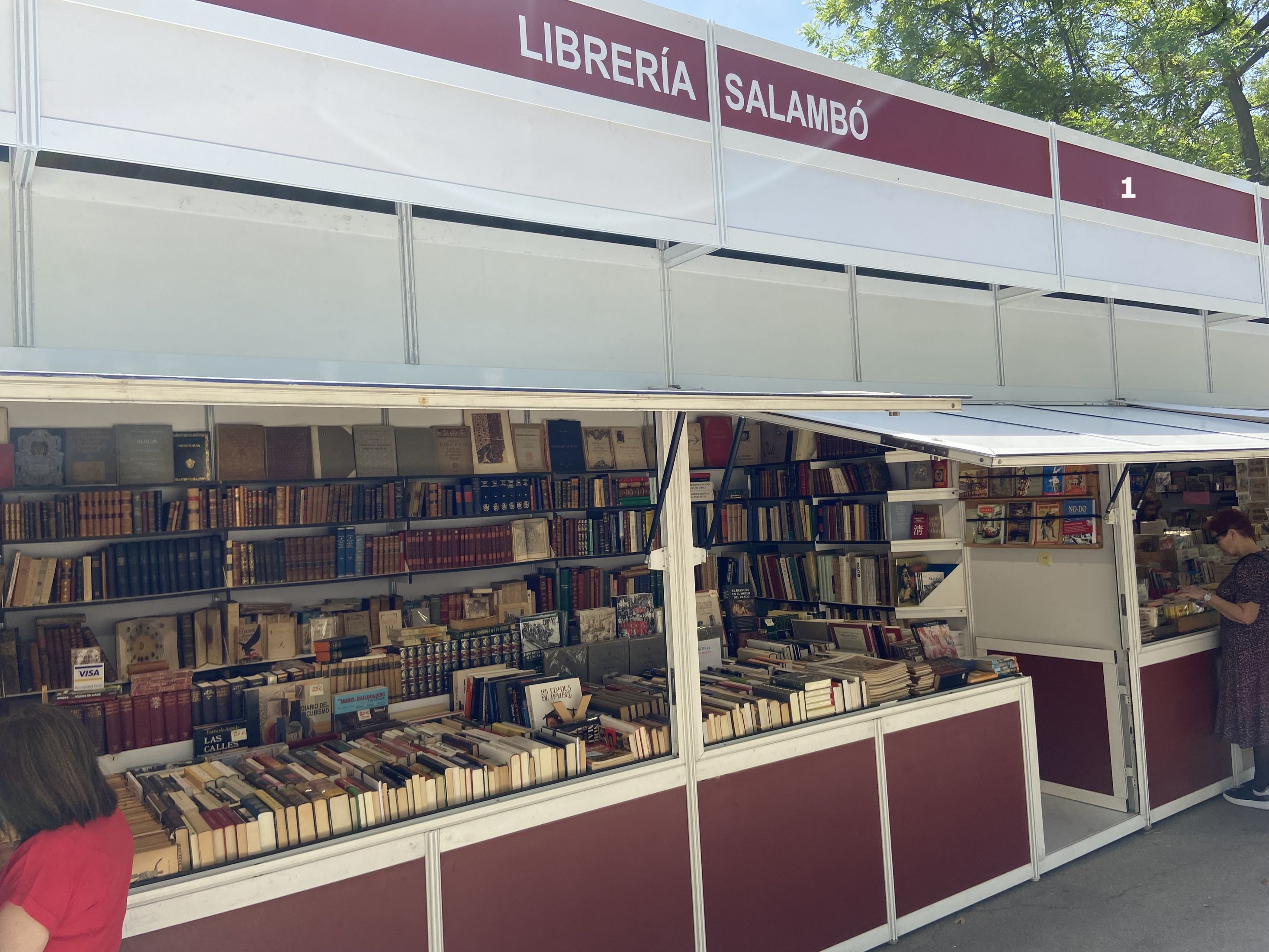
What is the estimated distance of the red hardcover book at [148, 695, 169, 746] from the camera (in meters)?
4.95

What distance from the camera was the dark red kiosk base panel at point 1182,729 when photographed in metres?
5.13

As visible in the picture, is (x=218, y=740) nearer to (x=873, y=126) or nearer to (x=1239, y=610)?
(x=873, y=126)

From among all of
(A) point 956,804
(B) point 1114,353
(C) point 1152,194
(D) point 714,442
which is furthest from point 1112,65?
(A) point 956,804

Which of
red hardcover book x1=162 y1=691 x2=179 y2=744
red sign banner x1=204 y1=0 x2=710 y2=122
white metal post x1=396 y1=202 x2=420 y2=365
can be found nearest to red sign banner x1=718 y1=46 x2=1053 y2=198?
red sign banner x1=204 y1=0 x2=710 y2=122

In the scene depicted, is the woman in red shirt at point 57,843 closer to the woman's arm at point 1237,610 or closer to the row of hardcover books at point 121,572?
the row of hardcover books at point 121,572

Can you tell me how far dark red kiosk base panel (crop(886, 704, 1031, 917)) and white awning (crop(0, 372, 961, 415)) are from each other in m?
1.68

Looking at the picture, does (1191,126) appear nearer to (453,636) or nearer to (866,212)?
(866,212)

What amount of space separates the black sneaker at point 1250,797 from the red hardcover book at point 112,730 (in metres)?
6.31

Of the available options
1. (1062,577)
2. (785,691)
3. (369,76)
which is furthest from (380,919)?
(1062,577)

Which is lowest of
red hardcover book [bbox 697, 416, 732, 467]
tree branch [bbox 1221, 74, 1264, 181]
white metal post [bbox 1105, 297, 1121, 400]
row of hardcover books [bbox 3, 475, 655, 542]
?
row of hardcover books [bbox 3, 475, 655, 542]

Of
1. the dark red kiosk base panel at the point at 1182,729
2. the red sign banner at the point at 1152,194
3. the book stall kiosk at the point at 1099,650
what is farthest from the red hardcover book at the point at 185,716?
the red sign banner at the point at 1152,194

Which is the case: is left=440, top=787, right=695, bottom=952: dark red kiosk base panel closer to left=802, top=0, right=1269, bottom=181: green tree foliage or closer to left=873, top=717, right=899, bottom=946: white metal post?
left=873, top=717, right=899, bottom=946: white metal post

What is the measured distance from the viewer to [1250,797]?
534 cm

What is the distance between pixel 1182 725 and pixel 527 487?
4346 mm
